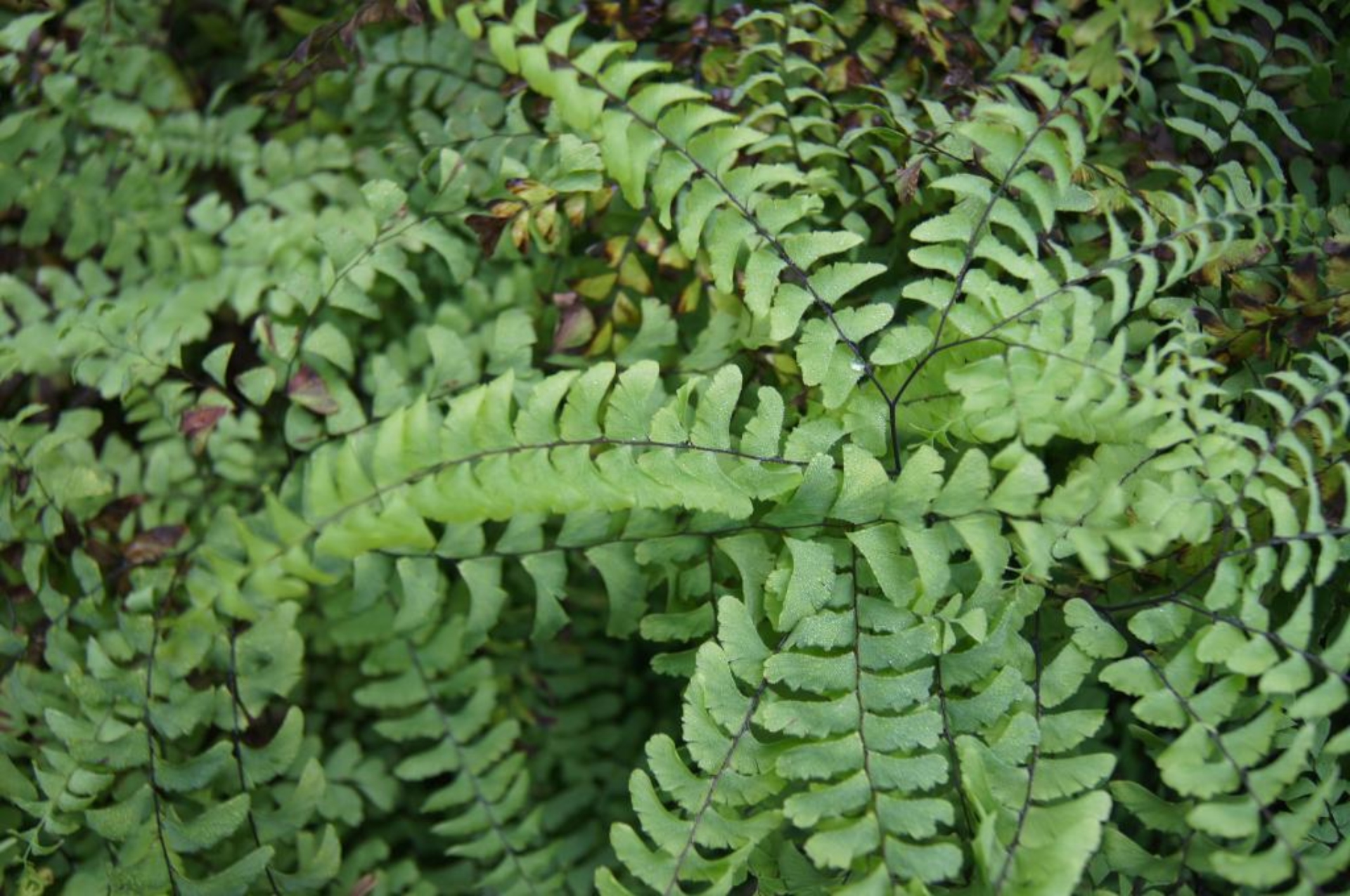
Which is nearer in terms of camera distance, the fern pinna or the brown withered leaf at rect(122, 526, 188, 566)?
the fern pinna

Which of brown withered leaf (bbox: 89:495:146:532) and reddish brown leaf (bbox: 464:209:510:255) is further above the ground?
reddish brown leaf (bbox: 464:209:510:255)

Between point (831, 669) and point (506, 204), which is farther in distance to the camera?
point (506, 204)

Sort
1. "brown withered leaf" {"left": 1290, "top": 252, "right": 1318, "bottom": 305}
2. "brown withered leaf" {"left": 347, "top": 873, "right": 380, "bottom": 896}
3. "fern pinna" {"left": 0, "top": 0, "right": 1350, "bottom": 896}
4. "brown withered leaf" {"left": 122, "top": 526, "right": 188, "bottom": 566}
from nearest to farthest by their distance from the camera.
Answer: "fern pinna" {"left": 0, "top": 0, "right": 1350, "bottom": 896} < "brown withered leaf" {"left": 1290, "top": 252, "right": 1318, "bottom": 305} < "brown withered leaf" {"left": 347, "top": 873, "right": 380, "bottom": 896} < "brown withered leaf" {"left": 122, "top": 526, "right": 188, "bottom": 566}

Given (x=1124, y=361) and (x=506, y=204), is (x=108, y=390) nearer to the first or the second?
(x=506, y=204)

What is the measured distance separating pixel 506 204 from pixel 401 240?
20 centimetres

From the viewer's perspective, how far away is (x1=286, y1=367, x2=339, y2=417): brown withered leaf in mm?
1507

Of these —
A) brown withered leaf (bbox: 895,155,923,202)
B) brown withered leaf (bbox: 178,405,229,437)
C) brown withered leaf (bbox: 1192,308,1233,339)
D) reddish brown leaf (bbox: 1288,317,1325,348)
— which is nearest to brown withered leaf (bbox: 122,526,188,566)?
brown withered leaf (bbox: 178,405,229,437)

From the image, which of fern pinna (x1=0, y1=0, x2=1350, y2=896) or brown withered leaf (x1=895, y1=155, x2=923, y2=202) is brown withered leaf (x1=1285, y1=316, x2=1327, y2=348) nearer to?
fern pinna (x1=0, y1=0, x2=1350, y2=896)

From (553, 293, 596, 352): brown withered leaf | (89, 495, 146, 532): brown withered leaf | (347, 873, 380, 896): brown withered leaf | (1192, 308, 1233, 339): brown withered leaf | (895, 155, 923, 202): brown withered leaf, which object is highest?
(895, 155, 923, 202): brown withered leaf

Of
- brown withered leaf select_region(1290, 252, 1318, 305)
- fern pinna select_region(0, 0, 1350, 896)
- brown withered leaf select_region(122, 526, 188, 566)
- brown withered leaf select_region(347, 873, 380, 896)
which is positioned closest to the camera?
fern pinna select_region(0, 0, 1350, 896)

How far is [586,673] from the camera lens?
1748 mm

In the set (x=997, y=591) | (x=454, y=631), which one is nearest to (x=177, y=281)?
(x=454, y=631)

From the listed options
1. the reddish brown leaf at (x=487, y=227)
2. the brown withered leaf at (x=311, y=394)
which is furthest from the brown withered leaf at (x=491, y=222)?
the brown withered leaf at (x=311, y=394)

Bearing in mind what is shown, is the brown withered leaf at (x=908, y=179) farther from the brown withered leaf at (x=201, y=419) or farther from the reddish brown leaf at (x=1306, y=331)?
the brown withered leaf at (x=201, y=419)
